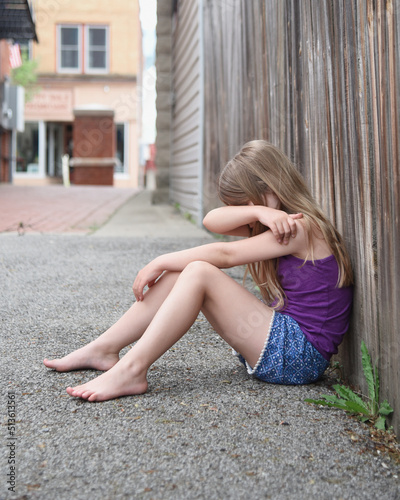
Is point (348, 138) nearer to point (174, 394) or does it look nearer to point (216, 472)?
point (174, 394)

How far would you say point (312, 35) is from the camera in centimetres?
280

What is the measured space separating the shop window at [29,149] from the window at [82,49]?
8.27ft

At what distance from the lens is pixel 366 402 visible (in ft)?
7.09

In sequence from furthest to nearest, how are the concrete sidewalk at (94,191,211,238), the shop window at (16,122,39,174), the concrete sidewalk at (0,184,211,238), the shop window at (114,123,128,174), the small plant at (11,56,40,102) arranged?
the shop window at (114,123,128,174), the shop window at (16,122,39,174), the small plant at (11,56,40,102), the concrete sidewalk at (0,184,211,238), the concrete sidewalk at (94,191,211,238)

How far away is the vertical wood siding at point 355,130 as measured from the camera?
6.32ft

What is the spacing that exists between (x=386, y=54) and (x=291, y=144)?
1530mm

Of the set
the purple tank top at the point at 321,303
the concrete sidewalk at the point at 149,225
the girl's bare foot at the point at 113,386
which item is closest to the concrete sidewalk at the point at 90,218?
the concrete sidewalk at the point at 149,225

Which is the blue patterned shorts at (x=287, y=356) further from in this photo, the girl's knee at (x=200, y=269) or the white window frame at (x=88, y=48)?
the white window frame at (x=88, y=48)

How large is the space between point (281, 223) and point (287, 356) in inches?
Result: 18.9

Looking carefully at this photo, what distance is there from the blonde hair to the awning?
463 inches

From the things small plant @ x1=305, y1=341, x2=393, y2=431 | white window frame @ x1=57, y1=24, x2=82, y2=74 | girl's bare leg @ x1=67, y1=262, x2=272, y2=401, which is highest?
white window frame @ x1=57, y1=24, x2=82, y2=74

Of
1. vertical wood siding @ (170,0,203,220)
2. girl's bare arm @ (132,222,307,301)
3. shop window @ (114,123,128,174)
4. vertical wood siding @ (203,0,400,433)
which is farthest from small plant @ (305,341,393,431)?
shop window @ (114,123,128,174)

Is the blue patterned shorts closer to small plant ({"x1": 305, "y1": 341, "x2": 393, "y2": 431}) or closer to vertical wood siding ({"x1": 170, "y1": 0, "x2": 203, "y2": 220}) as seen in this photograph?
small plant ({"x1": 305, "y1": 341, "x2": 393, "y2": 431})

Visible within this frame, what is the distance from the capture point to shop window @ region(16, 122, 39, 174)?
25.0 metres
